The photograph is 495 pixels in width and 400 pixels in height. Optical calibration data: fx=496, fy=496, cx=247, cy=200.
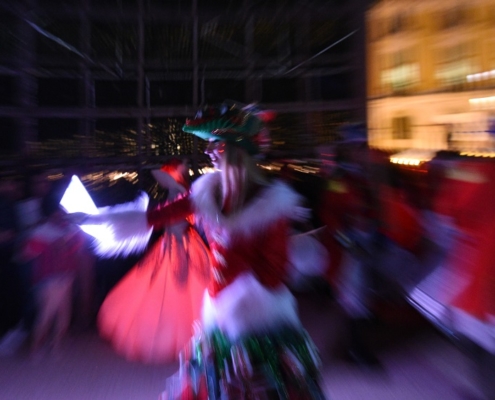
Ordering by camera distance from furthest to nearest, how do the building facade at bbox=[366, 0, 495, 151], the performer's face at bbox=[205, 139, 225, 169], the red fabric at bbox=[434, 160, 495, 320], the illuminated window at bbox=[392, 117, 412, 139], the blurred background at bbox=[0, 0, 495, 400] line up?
1. the illuminated window at bbox=[392, 117, 412, 139]
2. the building facade at bbox=[366, 0, 495, 151]
3. the blurred background at bbox=[0, 0, 495, 400]
4. the red fabric at bbox=[434, 160, 495, 320]
5. the performer's face at bbox=[205, 139, 225, 169]

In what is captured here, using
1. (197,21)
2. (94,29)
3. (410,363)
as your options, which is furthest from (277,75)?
(410,363)

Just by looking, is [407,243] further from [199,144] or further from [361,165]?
[199,144]

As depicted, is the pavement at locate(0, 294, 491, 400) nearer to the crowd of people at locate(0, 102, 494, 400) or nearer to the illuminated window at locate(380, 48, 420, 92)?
the crowd of people at locate(0, 102, 494, 400)

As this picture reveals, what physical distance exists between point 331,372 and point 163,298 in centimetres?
135

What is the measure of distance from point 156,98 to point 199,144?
758 mm

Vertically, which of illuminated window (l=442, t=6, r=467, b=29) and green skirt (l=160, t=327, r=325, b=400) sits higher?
illuminated window (l=442, t=6, r=467, b=29)

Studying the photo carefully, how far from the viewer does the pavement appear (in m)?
3.37

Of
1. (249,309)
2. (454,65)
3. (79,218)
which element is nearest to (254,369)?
(249,309)

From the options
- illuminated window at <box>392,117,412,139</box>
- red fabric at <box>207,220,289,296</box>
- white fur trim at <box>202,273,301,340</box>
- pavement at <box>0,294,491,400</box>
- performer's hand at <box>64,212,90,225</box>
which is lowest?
pavement at <box>0,294,491,400</box>

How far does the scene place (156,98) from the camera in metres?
6.02

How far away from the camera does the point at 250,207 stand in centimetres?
205

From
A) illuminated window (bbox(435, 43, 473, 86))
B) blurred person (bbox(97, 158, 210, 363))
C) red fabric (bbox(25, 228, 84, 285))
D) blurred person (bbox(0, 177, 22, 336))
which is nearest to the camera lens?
blurred person (bbox(97, 158, 210, 363))

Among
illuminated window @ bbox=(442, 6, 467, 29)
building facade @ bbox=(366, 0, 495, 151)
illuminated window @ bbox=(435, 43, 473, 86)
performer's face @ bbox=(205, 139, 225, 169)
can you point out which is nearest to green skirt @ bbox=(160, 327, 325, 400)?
performer's face @ bbox=(205, 139, 225, 169)

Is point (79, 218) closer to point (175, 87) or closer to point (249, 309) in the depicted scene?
point (249, 309)
